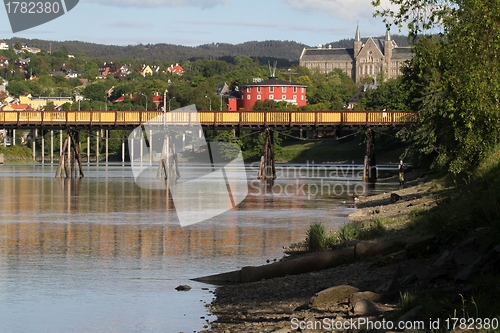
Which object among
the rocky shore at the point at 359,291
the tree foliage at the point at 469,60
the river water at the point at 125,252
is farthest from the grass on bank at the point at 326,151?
the rocky shore at the point at 359,291

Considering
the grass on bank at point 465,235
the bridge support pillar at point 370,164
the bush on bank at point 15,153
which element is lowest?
the bush on bank at point 15,153

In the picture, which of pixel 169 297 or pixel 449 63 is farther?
pixel 449 63

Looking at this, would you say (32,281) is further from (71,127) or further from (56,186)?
(71,127)

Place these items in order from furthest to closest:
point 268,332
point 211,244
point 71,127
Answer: point 71,127, point 211,244, point 268,332

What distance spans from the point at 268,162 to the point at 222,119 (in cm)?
632

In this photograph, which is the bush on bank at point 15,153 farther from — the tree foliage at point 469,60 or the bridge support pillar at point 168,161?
the tree foliage at point 469,60

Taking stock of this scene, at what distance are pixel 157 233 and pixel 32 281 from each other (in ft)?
40.9

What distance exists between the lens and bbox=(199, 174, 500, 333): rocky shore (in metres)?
16.5

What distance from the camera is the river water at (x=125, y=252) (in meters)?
20.3

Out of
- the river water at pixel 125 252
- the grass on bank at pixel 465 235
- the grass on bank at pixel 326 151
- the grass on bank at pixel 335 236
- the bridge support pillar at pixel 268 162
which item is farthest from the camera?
the grass on bank at pixel 326 151

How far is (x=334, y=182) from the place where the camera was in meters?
77.8

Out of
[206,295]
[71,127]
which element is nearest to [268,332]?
[206,295]

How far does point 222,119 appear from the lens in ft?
281

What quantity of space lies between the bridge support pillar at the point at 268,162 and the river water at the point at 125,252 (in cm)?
2277
